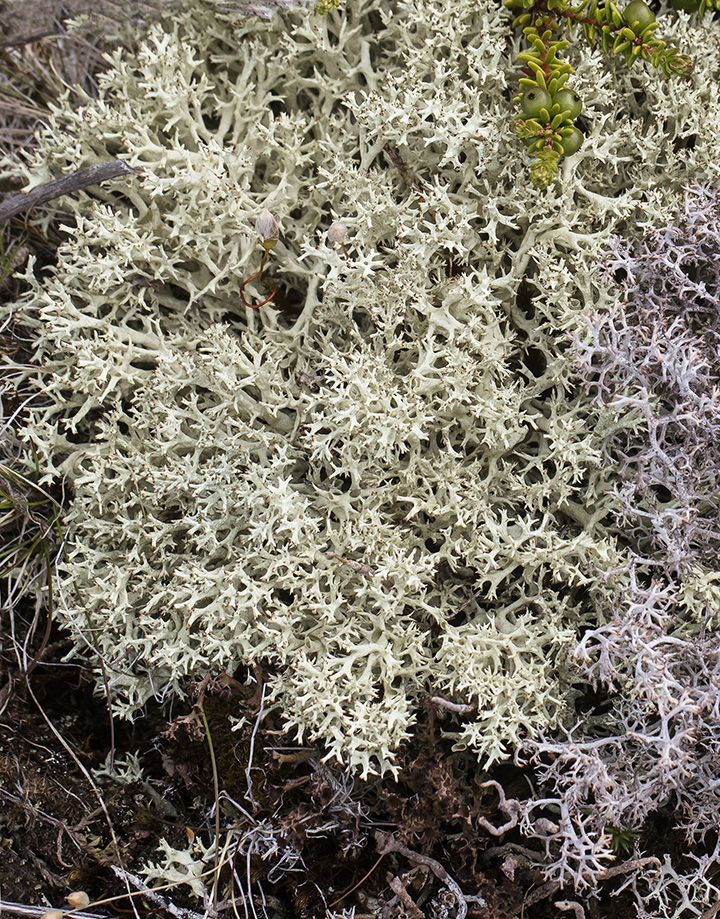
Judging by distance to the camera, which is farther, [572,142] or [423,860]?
[572,142]

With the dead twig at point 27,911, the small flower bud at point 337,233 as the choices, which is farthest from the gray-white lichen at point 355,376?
the dead twig at point 27,911

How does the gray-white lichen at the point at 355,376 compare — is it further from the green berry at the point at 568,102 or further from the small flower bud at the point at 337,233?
the green berry at the point at 568,102

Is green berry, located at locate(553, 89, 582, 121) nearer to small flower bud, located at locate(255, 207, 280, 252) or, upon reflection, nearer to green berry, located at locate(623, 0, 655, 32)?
green berry, located at locate(623, 0, 655, 32)

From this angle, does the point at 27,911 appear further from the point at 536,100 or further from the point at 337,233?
the point at 536,100

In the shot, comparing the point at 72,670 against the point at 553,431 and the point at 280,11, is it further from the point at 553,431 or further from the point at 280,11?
the point at 280,11

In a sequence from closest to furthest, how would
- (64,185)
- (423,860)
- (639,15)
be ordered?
(423,860)
(639,15)
(64,185)

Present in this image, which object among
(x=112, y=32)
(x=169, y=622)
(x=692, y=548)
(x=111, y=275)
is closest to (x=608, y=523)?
(x=692, y=548)

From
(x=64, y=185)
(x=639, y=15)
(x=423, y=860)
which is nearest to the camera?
(x=423, y=860)

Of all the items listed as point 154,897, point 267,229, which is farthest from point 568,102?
point 154,897
